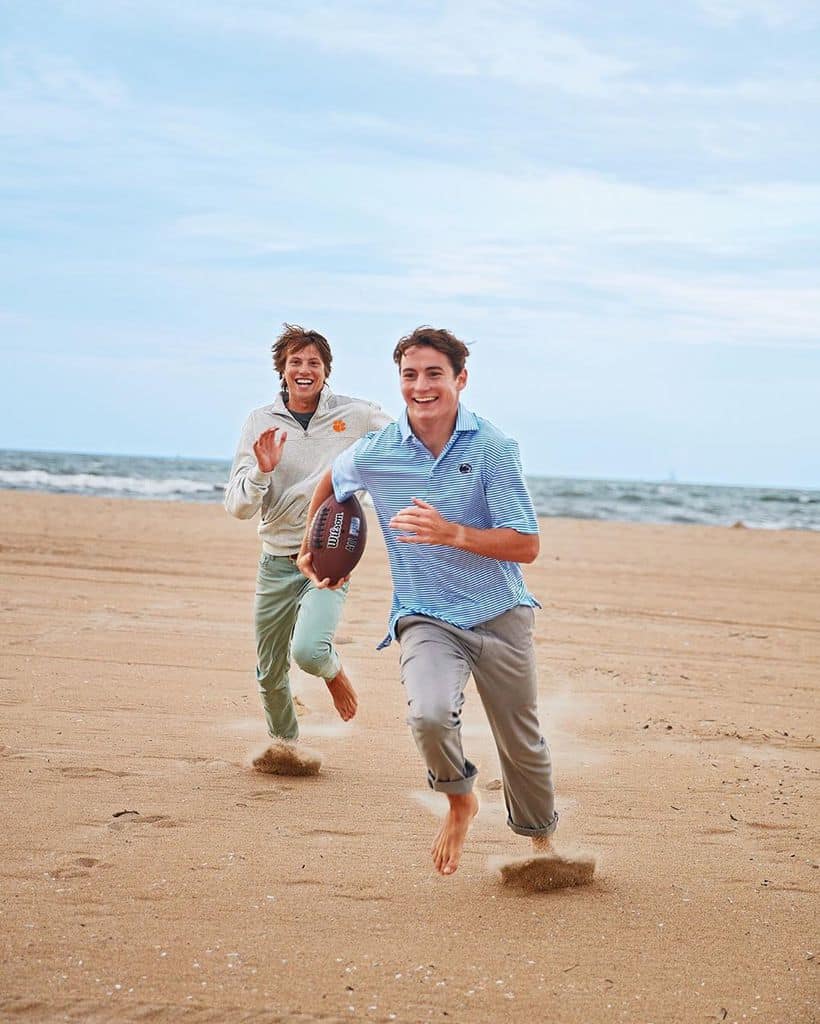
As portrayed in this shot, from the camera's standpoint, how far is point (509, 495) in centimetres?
432

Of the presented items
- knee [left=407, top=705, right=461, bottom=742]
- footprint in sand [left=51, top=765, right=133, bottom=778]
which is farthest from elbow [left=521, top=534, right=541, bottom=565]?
Answer: footprint in sand [left=51, top=765, right=133, bottom=778]

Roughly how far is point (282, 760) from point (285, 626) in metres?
0.72

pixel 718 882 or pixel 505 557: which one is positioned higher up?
pixel 505 557

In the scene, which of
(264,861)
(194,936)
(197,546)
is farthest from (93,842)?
(197,546)

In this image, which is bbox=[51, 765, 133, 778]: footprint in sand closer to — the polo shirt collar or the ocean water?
the polo shirt collar

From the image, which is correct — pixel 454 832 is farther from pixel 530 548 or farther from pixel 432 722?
pixel 530 548

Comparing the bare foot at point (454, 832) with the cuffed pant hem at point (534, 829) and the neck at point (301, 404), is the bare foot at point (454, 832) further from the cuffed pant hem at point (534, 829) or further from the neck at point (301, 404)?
the neck at point (301, 404)

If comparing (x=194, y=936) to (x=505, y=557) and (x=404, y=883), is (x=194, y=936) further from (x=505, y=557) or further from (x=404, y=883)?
(x=505, y=557)

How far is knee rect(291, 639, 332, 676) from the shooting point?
5875 millimetres

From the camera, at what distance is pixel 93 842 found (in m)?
4.88

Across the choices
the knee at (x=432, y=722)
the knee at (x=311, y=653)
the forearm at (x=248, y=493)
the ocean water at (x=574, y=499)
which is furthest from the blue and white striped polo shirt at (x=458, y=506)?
the ocean water at (x=574, y=499)

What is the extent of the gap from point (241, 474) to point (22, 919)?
2.67 m

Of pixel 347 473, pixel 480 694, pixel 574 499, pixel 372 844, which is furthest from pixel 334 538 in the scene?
pixel 574 499

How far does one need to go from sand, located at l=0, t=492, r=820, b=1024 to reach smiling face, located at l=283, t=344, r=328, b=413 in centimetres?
203
